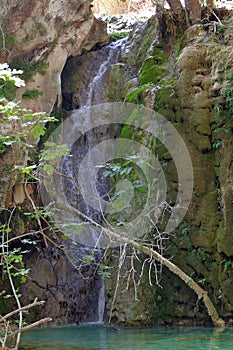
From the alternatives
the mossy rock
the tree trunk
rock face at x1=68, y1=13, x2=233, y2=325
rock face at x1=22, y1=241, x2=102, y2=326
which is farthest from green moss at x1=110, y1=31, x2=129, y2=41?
rock face at x1=22, y1=241, x2=102, y2=326

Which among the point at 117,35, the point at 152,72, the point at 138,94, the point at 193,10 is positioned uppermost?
the point at 117,35

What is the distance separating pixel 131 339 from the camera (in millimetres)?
6188

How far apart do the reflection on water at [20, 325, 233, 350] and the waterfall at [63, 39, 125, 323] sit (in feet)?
7.18

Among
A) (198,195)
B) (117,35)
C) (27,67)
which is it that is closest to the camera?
(198,195)

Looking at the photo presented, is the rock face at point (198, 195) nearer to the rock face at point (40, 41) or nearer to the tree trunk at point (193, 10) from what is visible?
the tree trunk at point (193, 10)

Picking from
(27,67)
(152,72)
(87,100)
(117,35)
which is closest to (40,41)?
(27,67)

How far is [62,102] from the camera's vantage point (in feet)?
37.2

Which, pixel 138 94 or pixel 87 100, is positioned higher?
pixel 87 100

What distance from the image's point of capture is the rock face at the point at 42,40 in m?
9.69

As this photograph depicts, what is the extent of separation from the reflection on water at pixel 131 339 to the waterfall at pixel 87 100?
219cm

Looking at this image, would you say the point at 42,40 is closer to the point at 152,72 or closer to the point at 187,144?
the point at 152,72

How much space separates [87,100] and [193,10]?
11.0 feet

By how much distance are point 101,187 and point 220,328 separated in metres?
4.47

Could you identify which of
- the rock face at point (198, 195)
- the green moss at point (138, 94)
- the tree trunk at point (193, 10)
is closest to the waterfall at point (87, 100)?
the green moss at point (138, 94)
